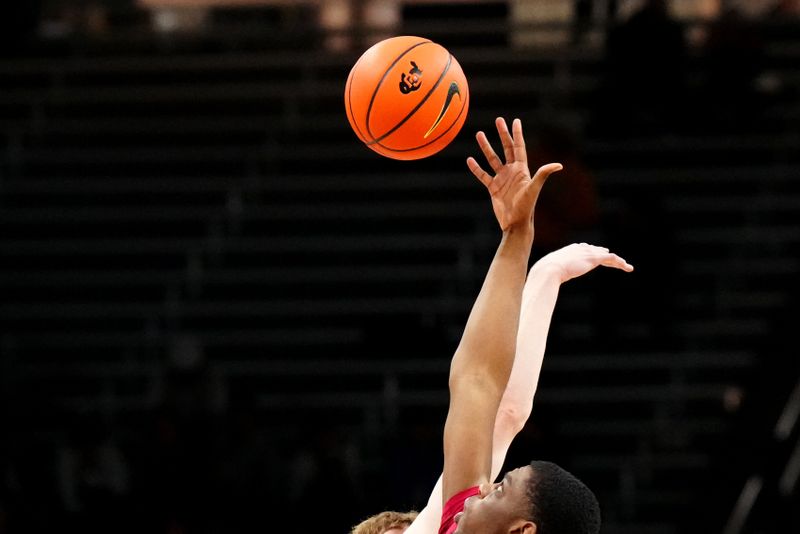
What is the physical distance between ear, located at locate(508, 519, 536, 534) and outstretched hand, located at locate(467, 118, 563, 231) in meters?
0.81

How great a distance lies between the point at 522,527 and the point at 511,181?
94 cm

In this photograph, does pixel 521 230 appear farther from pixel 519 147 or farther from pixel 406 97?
pixel 406 97

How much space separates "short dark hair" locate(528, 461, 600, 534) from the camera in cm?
→ 366

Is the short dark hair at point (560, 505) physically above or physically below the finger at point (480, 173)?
below

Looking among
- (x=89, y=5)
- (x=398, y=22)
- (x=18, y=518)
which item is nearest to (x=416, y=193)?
(x=398, y=22)

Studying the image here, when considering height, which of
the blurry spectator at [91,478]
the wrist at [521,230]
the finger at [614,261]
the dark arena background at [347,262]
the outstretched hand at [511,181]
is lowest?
the blurry spectator at [91,478]

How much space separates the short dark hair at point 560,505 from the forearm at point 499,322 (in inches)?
15.6

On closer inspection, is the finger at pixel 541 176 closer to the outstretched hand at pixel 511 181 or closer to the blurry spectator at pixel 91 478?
the outstretched hand at pixel 511 181

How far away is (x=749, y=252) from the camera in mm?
10391

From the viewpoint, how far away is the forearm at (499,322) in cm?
403

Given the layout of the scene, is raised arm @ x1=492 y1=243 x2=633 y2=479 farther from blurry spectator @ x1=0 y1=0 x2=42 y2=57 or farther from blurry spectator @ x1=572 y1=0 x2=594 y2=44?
blurry spectator @ x1=572 y1=0 x2=594 y2=44

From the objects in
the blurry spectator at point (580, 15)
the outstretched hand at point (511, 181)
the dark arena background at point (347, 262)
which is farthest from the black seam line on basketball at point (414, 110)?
the blurry spectator at point (580, 15)

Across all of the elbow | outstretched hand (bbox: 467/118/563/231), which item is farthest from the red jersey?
outstretched hand (bbox: 467/118/563/231)

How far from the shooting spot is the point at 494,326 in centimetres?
403
